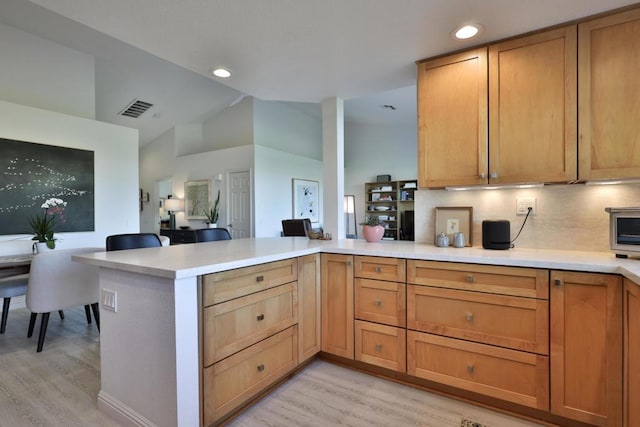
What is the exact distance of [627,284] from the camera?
4.66 feet

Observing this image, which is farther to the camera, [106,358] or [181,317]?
[106,358]

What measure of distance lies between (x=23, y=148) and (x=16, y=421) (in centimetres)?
365

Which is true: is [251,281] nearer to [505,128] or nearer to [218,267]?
[218,267]

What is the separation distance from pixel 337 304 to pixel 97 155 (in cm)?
453

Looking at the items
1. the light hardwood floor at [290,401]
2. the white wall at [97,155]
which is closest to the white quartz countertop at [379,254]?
the light hardwood floor at [290,401]

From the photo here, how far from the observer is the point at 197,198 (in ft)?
24.3

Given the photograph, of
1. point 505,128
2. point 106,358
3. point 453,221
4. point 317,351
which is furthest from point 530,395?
point 106,358

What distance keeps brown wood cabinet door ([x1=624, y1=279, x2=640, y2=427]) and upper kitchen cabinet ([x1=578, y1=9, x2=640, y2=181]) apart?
2.34ft

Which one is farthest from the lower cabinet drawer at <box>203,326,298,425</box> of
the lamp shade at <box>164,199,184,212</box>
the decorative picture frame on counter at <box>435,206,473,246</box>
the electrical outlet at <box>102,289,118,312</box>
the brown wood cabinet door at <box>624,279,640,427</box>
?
the lamp shade at <box>164,199,184,212</box>

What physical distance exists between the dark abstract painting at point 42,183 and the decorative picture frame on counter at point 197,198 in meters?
2.68

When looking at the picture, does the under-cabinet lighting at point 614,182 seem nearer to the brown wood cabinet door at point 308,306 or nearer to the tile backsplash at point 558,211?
the tile backsplash at point 558,211

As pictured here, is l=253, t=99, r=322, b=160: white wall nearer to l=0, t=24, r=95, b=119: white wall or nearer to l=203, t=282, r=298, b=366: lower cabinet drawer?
l=0, t=24, r=95, b=119: white wall

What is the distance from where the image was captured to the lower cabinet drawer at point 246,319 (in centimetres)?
153

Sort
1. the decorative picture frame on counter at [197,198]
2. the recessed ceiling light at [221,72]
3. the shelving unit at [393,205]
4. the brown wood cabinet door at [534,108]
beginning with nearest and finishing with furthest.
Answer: the brown wood cabinet door at [534,108], the recessed ceiling light at [221,72], the decorative picture frame on counter at [197,198], the shelving unit at [393,205]
